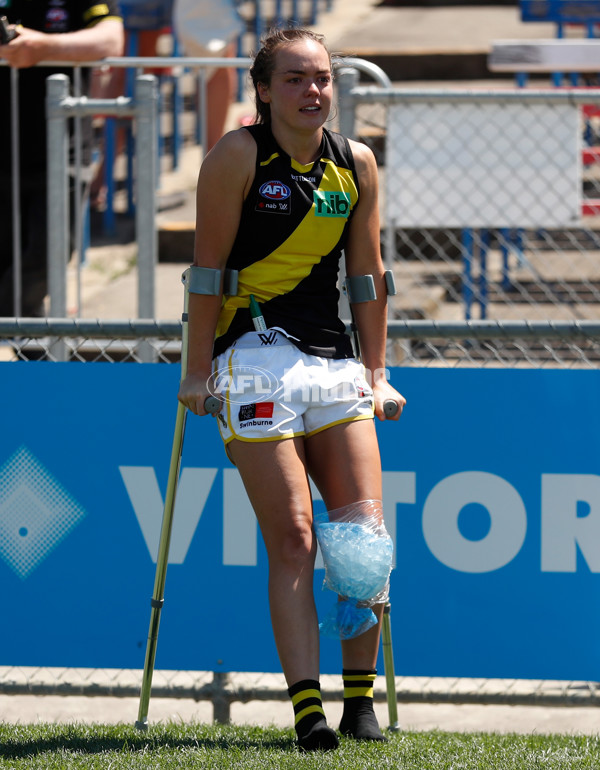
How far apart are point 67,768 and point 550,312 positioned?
17.4 feet

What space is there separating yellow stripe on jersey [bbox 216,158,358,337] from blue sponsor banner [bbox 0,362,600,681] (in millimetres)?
757

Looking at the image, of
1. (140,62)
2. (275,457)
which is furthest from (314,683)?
(140,62)

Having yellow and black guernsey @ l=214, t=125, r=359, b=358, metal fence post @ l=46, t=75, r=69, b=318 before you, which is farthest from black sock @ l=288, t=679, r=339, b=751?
metal fence post @ l=46, t=75, r=69, b=318

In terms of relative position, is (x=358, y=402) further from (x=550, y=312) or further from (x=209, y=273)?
(x=550, y=312)

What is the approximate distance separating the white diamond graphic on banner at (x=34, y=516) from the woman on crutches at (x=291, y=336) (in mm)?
913

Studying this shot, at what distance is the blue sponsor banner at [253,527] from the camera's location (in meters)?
4.17

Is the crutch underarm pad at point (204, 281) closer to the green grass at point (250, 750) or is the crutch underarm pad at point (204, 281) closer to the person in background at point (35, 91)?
the green grass at point (250, 750)

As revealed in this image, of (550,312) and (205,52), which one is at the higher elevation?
(205,52)

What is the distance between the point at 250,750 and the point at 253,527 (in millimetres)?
837

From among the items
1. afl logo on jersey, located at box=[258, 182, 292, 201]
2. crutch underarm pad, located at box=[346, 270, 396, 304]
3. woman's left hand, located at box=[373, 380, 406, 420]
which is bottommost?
woman's left hand, located at box=[373, 380, 406, 420]

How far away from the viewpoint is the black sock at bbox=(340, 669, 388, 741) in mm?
3584

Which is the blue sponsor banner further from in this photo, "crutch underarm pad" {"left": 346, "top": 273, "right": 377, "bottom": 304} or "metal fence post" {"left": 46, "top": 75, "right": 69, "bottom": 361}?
"metal fence post" {"left": 46, "top": 75, "right": 69, "bottom": 361}

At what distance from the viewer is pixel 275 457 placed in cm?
346

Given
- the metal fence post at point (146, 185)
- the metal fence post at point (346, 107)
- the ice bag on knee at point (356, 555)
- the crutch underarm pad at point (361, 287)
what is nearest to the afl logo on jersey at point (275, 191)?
the crutch underarm pad at point (361, 287)
